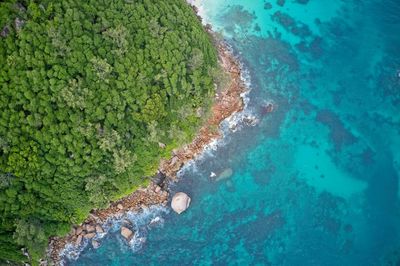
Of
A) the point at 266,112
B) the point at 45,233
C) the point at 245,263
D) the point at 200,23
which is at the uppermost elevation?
the point at 200,23

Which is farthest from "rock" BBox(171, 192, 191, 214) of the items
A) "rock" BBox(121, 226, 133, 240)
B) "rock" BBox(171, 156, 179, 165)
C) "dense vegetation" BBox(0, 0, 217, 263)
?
"rock" BBox(121, 226, 133, 240)

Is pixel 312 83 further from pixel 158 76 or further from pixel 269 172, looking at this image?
pixel 158 76

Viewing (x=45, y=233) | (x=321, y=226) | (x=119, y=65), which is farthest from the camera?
(x=321, y=226)

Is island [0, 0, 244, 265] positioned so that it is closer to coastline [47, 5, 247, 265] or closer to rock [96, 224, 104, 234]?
coastline [47, 5, 247, 265]

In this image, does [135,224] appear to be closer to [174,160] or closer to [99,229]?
[99,229]

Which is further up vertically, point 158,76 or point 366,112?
point 366,112

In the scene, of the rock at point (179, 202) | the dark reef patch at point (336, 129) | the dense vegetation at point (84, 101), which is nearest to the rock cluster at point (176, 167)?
the rock at point (179, 202)

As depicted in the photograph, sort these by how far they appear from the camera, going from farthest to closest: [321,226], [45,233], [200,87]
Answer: [321,226] < [200,87] < [45,233]

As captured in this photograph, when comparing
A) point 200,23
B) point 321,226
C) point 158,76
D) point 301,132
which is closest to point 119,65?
point 158,76
